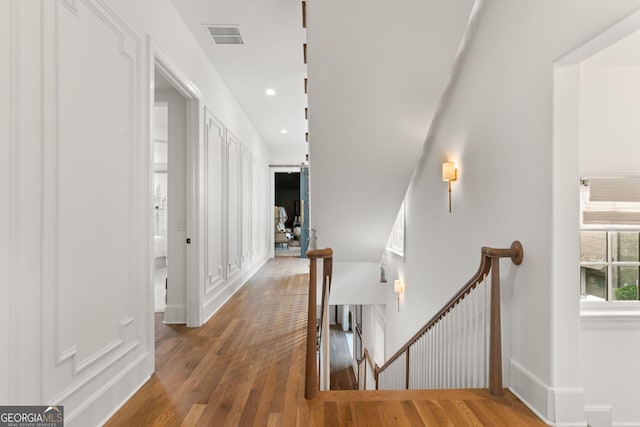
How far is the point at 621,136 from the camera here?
8.02 ft

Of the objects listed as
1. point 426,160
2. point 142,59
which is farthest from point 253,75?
point 426,160

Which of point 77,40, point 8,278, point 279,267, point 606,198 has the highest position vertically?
point 77,40

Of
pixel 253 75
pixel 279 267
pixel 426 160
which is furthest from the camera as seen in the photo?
pixel 279 267

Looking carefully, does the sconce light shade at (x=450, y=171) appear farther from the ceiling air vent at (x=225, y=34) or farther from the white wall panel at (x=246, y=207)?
the white wall panel at (x=246, y=207)

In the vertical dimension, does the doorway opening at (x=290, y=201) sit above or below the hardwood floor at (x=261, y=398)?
above

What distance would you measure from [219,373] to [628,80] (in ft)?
11.9

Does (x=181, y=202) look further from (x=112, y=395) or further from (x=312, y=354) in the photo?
(x=312, y=354)

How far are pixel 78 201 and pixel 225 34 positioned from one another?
8.03 feet

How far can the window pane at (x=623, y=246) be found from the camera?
2.49 metres

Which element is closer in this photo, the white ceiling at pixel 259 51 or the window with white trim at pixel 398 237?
the white ceiling at pixel 259 51

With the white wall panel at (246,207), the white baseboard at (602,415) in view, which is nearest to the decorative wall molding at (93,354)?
the white baseboard at (602,415)

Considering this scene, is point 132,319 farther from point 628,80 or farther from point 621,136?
point 628,80

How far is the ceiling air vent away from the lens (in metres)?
3.30

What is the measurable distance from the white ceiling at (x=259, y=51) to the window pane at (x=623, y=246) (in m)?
3.14
